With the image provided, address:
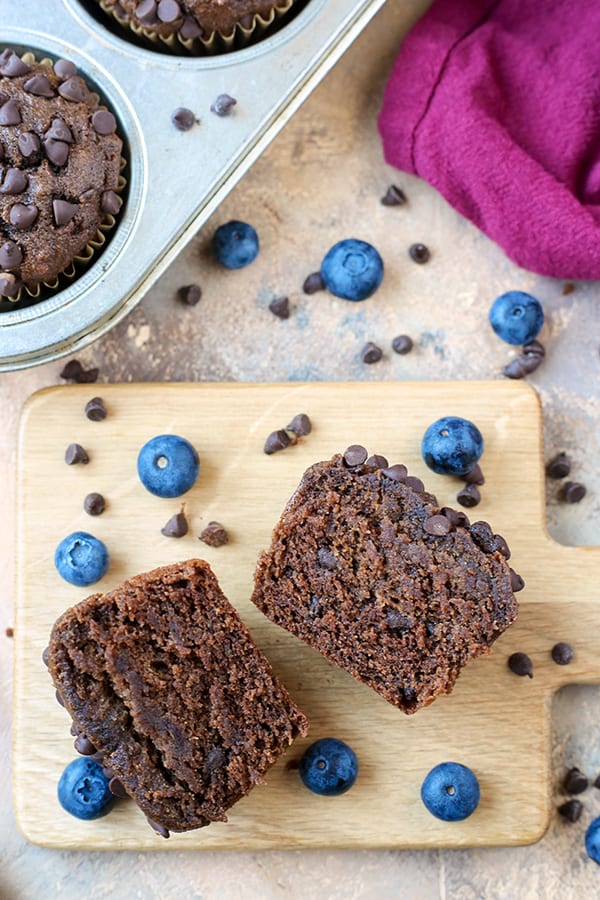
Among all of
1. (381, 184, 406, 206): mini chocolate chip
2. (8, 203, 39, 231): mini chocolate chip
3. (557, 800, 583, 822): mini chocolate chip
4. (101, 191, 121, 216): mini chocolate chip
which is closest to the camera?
(8, 203, 39, 231): mini chocolate chip

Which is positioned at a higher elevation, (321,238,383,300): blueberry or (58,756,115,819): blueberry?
(321,238,383,300): blueberry

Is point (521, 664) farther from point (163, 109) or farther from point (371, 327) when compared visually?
point (163, 109)

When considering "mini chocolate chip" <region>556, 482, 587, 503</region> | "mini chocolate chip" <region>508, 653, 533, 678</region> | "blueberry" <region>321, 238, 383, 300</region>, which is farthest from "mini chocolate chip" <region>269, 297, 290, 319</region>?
"mini chocolate chip" <region>508, 653, 533, 678</region>

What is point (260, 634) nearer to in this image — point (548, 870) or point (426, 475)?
point (426, 475)

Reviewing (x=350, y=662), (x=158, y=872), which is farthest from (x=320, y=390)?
(x=158, y=872)

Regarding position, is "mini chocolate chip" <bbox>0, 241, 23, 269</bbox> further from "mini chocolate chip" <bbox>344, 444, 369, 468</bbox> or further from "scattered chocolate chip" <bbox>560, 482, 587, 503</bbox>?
"scattered chocolate chip" <bbox>560, 482, 587, 503</bbox>

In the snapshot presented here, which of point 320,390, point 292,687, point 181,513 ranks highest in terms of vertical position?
point 320,390

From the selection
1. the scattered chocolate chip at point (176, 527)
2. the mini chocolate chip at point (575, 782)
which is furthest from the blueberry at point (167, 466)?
the mini chocolate chip at point (575, 782)
